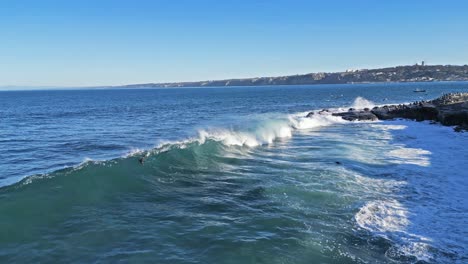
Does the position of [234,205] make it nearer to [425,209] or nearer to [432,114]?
[425,209]

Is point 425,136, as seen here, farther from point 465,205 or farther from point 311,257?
point 311,257

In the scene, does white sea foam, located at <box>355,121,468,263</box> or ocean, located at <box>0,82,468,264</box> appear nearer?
ocean, located at <box>0,82,468,264</box>

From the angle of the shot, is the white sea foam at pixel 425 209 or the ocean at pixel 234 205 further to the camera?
the white sea foam at pixel 425 209

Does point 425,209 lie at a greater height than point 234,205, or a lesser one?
lesser

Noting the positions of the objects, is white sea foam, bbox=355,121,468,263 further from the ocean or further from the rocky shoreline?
the rocky shoreline

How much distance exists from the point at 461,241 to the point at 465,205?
139 inches

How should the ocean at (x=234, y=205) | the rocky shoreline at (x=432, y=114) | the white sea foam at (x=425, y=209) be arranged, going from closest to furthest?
the ocean at (x=234, y=205)
the white sea foam at (x=425, y=209)
the rocky shoreline at (x=432, y=114)

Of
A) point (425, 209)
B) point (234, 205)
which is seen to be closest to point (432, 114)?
point (425, 209)

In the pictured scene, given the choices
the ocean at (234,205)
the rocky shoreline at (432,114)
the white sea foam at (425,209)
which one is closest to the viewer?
the ocean at (234,205)

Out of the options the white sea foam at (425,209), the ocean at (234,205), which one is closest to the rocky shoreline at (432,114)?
the ocean at (234,205)

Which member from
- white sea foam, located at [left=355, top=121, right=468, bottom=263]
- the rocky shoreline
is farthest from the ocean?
the rocky shoreline

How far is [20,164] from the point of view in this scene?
19.9 meters

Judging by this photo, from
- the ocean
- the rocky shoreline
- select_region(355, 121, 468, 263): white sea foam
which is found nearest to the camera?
the ocean

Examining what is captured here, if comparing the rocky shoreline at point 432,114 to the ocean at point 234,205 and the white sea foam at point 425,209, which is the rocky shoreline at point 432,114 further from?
the white sea foam at point 425,209
